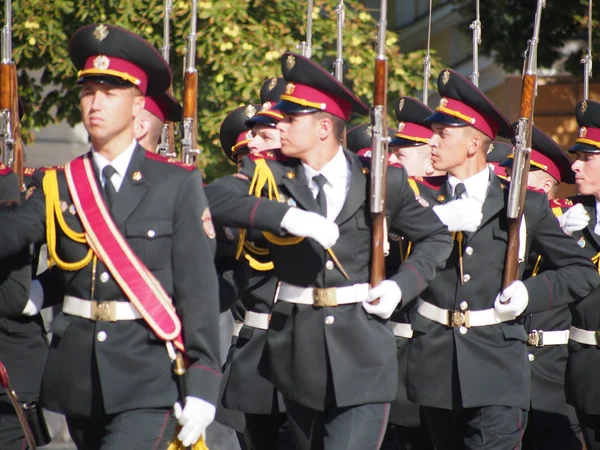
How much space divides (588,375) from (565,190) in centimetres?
769

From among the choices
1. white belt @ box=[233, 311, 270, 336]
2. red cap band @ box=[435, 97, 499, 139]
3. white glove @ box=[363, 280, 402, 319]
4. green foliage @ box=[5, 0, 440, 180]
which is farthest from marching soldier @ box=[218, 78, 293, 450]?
green foliage @ box=[5, 0, 440, 180]

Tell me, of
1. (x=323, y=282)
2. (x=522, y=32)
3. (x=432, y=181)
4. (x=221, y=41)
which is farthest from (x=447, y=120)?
(x=522, y=32)

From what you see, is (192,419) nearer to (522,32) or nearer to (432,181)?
(432,181)

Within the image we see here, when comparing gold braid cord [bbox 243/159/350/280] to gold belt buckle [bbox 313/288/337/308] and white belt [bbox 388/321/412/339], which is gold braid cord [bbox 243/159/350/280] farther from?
white belt [bbox 388/321/412/339]

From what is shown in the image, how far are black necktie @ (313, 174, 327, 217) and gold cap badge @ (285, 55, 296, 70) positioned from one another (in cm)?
50

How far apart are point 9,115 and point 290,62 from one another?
5.77ft

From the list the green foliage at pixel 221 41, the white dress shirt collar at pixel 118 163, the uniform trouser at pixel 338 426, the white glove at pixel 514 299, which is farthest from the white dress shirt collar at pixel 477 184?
the green foliage at pixel 221 41

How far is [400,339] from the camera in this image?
812cm

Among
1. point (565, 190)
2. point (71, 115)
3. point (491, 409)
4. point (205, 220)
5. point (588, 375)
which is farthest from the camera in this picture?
point (565, 190)

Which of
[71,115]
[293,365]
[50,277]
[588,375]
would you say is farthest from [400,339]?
[71,115]

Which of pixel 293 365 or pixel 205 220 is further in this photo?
pixel 293 365

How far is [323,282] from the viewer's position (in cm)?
586

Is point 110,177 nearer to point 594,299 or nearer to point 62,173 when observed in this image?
point 62,173

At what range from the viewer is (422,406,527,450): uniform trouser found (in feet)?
22.0
